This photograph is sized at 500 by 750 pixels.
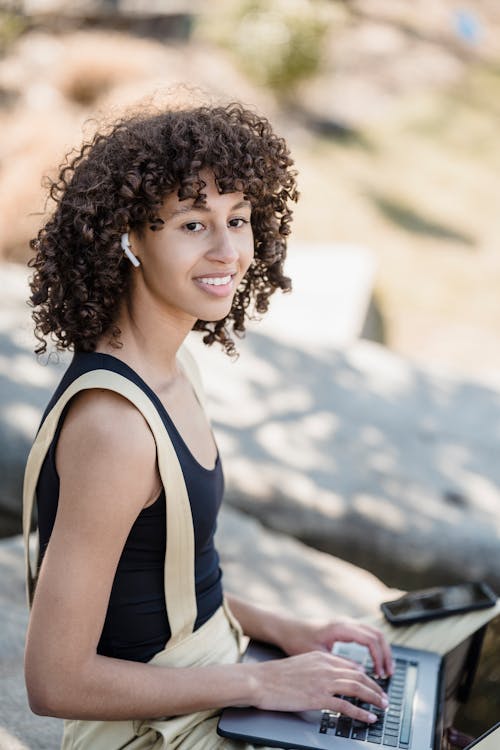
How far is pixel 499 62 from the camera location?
38.3 ft

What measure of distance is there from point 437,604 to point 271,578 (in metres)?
1.04

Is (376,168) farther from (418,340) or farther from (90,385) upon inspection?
(90,385)

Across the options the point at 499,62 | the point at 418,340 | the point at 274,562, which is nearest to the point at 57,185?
the point at 274,562

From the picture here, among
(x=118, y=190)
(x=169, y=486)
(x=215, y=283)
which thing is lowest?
(x=169, y=486)

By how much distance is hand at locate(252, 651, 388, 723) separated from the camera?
1.82m

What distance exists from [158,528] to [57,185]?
0.76m

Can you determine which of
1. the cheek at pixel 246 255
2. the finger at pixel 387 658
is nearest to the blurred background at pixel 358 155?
the finger at pixel 387 658

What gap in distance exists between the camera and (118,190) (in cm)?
182

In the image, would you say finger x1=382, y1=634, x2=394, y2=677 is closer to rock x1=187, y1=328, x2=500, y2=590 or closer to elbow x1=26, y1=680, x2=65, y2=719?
elbow x1=26, y1=680, x2=65, y2=719

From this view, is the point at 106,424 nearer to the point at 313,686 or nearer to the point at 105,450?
the point at 105,450

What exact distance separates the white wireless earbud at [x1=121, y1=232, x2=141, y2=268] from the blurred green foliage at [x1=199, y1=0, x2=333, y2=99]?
9506mm

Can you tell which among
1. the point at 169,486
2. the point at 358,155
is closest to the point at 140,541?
the point at 169,486

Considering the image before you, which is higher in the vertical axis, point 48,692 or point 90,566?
point 90,566

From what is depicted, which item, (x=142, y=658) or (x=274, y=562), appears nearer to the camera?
(x=142, y=658)
